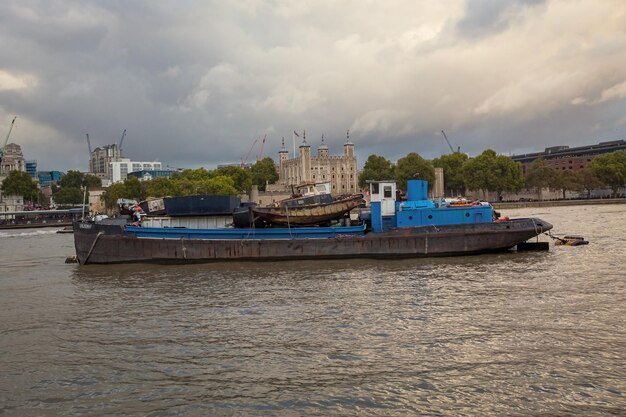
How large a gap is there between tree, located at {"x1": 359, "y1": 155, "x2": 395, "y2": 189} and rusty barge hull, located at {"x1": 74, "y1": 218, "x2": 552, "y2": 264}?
141 metres

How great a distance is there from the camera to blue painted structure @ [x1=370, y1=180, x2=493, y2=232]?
37.6 meters

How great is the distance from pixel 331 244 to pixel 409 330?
62.4 feet

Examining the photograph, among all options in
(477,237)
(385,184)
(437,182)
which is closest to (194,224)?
(385,184)

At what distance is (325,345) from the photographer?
15789 millimetres

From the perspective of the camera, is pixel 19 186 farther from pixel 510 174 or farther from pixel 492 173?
pixel 510 174

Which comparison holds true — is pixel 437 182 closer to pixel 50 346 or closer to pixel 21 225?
pixel 21 225

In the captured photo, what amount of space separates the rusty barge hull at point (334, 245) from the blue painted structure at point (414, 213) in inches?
40.1

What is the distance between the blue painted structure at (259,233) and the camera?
1469 inches

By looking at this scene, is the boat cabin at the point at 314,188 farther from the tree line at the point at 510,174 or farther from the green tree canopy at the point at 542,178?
the green tree canopy at the point at 542,178

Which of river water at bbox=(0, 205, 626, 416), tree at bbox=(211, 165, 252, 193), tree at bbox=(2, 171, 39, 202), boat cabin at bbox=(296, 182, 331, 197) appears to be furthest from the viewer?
tree at bbox=(2, 171, 39, 202)

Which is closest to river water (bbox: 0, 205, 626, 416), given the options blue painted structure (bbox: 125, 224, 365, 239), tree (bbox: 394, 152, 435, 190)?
blue painted structure (bbox: 125, 224, 365, 239)

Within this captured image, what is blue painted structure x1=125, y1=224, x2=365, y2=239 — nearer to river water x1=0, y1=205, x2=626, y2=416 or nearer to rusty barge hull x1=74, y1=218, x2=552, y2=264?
rusty barge hull x1=74, y1=218, x2=552, y2=264

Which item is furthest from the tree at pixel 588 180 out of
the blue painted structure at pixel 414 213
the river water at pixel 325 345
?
the river water at pixel 325 345

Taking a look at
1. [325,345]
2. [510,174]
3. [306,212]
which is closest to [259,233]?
[306,212]
